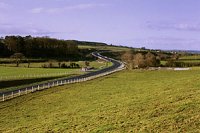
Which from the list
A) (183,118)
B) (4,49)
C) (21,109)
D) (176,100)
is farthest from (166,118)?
(4,49)

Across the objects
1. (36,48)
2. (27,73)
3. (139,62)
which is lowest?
(27,73)

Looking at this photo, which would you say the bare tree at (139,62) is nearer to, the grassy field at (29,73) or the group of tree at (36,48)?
the grassy field at (29,73)

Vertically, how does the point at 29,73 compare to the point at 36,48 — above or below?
below

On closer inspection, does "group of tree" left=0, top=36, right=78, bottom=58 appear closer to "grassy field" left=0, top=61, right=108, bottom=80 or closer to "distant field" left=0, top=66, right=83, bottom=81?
"grassy field" left=0, top=61, right=108, bottom=80

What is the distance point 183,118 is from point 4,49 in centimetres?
14814

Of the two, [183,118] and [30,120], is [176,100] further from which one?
[30,120]

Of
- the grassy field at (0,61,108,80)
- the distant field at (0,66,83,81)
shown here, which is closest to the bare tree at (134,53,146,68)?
the grassy field at (0,61,108,80)

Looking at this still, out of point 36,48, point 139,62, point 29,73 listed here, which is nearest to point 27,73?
point 29,73

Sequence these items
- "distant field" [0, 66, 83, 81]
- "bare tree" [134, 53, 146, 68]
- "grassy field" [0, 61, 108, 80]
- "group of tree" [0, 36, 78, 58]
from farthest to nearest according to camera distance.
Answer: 1. "group of tree" [0, 36, 78, 58]
2. "bare tree" [134, 53, 146, 68]
3. "grassy field" [0, 61, 108, 80]
4. "distant field" [0, 66, 83, 81]

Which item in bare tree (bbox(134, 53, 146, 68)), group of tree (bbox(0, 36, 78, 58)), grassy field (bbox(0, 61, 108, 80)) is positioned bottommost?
grassy field (bbox(0, 61, 108, 80))

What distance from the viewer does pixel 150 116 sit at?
20.7m

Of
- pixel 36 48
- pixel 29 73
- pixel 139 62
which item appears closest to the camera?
pixel 29 73

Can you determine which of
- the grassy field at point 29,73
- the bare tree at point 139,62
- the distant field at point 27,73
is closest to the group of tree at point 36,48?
the grassy field at point 29,73

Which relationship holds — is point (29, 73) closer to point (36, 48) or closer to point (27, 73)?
point (27, 73)
